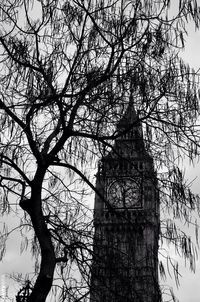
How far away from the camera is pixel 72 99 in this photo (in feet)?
15.7

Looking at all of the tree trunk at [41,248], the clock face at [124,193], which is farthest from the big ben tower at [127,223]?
the tree trunk at [41,248]

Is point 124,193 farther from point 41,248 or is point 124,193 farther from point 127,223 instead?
point 41,248

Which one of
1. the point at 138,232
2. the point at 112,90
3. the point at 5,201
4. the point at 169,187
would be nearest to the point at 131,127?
the point at 112,90

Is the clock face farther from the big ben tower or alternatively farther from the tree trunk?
the tree trunk

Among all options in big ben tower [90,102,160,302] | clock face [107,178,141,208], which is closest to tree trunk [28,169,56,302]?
big ben tower [90,102,160,302]

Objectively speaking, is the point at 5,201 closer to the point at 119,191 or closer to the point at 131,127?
the point at 119,191

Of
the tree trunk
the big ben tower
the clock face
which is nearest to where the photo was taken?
the tree trunk

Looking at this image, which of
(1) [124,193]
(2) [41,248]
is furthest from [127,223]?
(2) [41,248]

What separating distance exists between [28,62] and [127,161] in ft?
4.86

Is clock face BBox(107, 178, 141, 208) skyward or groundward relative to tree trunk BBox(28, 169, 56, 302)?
skyward

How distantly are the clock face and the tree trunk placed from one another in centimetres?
93

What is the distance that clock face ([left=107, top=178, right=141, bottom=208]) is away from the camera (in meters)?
5.35

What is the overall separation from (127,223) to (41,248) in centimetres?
120

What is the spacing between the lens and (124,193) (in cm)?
543
